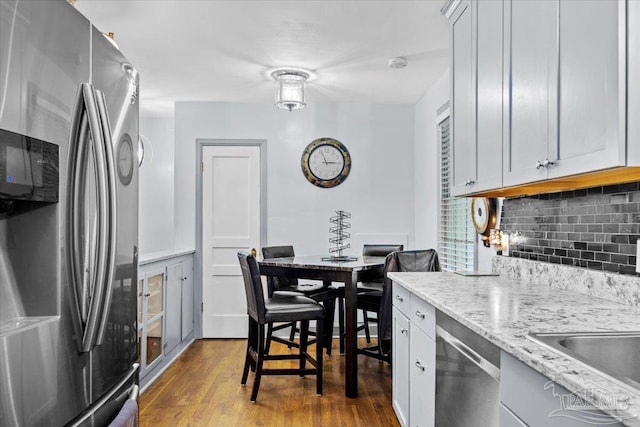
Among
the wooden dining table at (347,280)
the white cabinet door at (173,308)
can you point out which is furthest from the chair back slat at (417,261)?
the white cabinet door at (173,308)

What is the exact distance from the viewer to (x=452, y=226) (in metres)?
3.85

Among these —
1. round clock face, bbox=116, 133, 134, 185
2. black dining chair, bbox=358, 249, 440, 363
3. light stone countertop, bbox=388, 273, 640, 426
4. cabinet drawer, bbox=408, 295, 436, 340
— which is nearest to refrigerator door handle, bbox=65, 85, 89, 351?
round clock face, bbox=116, 133, 134, 185

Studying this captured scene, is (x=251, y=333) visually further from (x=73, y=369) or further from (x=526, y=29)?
(x=526, y=29)

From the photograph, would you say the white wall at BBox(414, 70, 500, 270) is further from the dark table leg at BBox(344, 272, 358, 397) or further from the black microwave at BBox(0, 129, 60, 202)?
the black microwave at BBox(0, 129, 60, 202)

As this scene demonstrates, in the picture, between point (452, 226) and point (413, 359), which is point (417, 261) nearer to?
point (452, 226)

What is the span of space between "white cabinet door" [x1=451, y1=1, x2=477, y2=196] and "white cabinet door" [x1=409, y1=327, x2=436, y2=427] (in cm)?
88

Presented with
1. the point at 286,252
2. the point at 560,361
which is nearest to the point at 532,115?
the point at 560,361

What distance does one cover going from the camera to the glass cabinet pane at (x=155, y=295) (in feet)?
11.2

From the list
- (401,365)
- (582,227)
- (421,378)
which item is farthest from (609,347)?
(401,365)

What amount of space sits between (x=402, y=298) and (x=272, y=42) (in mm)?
2042

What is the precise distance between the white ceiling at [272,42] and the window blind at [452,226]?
68 centimetres

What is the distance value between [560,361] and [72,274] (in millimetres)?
1210

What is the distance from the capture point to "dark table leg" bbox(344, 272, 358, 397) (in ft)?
10.1

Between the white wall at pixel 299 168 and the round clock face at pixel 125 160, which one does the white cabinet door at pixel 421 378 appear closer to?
the round clock face at pixel 125 160
